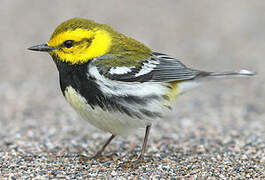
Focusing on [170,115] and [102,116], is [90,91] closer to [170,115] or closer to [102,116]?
[102,116]

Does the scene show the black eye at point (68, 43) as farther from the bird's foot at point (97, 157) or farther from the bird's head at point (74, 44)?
the bird's foot at point (97, 157)

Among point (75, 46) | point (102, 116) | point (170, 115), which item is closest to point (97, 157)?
point (102, 116)

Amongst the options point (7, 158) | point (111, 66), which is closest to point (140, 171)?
point (111, 66)

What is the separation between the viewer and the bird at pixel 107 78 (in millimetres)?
5000

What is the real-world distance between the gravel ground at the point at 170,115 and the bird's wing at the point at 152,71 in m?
1.08

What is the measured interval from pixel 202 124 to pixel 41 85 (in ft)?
12.1

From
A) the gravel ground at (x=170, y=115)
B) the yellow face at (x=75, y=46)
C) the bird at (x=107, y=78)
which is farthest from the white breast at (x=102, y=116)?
the gravel ground at (x=170, y=115)

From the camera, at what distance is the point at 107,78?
506 cm

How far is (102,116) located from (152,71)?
38.9 inches

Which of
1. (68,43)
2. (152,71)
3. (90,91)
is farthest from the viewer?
(152,71)

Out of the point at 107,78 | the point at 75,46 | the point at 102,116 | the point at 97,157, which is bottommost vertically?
the point at 97,157

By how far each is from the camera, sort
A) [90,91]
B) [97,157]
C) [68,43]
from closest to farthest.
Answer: [90,91] → [68,43] → [97,157]

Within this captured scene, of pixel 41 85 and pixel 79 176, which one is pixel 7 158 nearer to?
pixel 79 176

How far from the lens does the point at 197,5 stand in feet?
45.8
